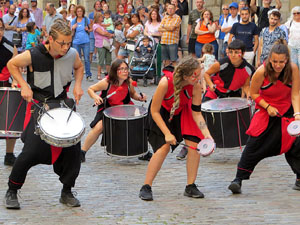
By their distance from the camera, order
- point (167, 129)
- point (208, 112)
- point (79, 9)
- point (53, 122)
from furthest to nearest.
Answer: point (79, 9), point (208, 112), point (167, 129), point (53, 122)

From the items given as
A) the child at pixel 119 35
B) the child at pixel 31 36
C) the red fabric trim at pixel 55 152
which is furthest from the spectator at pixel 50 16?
the red fabric trim at pixel 55 152

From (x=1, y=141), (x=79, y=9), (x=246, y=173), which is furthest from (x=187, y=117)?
(x=79, y=9)

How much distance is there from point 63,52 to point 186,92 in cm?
116

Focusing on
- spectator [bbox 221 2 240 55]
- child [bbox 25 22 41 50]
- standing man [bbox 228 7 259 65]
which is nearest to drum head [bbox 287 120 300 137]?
standing man [bbox 228 7 259 65]

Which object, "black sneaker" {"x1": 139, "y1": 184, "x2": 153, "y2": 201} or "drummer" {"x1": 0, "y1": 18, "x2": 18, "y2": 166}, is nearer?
"black sneaker" {"x1": 139, "y1": 184, "x2": 153, "y2": 201}

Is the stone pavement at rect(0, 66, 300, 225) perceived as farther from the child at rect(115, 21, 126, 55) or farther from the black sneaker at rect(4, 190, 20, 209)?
the child at rect(115, 21, 126, 55)

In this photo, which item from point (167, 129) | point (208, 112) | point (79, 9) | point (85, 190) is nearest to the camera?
point (167, 129)

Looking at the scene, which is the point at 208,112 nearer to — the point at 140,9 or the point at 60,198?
the point at 60,198

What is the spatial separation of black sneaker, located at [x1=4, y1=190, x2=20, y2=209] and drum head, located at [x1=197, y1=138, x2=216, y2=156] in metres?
1.62

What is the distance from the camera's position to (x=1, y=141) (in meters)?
9.75

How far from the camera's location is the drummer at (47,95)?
6215 millimetres

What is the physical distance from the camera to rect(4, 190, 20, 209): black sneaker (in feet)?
20.7

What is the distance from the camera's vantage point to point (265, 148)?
6.88 metres

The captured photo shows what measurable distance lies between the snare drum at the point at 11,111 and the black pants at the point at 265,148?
92.6 inches
